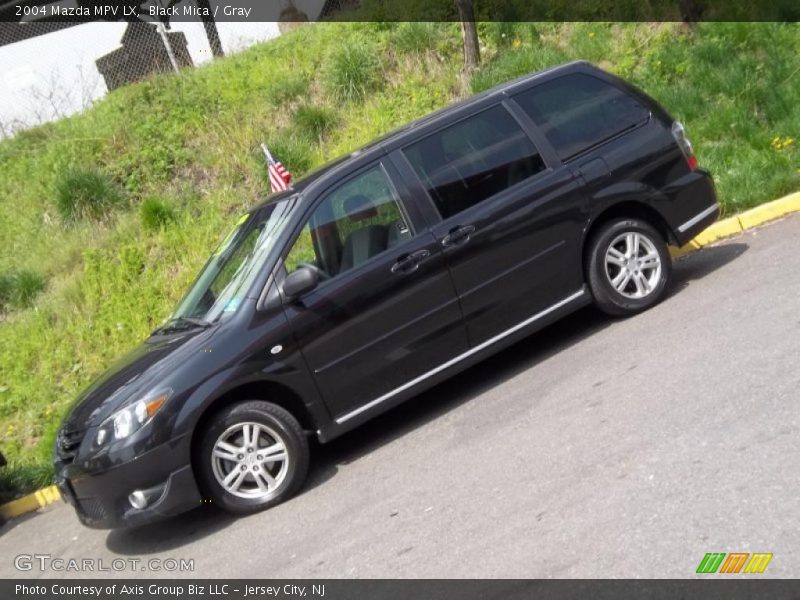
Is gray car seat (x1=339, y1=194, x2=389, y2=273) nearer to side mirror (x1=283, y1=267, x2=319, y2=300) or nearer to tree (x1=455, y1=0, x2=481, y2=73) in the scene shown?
side mirror (x1=283, y1=267, x2=319, y2=300)

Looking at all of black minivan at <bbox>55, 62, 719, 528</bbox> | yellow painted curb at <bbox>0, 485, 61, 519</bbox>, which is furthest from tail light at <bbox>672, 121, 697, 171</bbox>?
yellow painted curb at <bbox>0, 485, 61, 519</bbox>

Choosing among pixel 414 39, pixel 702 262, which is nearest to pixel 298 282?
pixel 702 262

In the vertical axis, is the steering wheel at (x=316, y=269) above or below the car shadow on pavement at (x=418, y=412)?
above

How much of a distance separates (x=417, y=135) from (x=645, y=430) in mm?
2911

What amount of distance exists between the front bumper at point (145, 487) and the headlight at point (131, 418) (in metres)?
0.18

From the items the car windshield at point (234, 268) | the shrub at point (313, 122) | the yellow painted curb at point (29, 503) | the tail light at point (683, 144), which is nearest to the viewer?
the car windshield at point (234, 268)

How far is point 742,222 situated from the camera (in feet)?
33.2

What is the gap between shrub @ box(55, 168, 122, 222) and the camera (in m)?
14.4

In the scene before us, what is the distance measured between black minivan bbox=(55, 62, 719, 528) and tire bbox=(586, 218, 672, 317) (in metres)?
0.01

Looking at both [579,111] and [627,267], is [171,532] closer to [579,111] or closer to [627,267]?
[627,267]

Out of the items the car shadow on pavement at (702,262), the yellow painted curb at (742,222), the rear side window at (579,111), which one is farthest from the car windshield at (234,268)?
the yellow painted curb at (742,222)

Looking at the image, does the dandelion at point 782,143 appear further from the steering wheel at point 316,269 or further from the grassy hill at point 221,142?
the steering wheel at point 316,269

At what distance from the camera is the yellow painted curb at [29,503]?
30.6 feet
